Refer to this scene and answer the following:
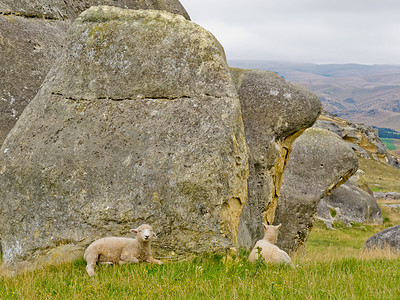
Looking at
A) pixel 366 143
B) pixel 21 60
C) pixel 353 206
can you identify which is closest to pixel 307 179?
pixel 21 60

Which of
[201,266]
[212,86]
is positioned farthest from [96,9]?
[201,266]

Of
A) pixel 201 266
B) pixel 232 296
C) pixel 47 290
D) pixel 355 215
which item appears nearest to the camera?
pixel 232 296

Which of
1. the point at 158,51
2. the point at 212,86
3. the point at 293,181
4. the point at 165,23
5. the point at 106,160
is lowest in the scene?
the point at 293,181

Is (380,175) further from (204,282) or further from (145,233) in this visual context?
(204,282)

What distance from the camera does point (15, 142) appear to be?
9102 mm

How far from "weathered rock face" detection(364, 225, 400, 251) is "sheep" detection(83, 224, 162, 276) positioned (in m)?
13.9

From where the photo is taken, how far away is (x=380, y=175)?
83250 millimetres

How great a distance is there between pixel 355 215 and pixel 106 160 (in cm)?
3278

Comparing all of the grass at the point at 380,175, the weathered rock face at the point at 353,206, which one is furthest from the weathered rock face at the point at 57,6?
the grass at the point at 380,175

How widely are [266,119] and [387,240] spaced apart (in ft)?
29.2

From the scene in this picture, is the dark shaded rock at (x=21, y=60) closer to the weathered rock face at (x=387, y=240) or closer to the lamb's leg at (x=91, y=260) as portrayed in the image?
the lamb's leg at (x=91, y=260)

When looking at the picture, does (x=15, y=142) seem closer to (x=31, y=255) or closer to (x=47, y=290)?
(x=31, y=255)

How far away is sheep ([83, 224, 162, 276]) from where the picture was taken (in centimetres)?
739

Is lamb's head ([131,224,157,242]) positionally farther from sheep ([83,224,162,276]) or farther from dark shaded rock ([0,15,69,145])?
dark shaded rock ([0,15,69,145])
